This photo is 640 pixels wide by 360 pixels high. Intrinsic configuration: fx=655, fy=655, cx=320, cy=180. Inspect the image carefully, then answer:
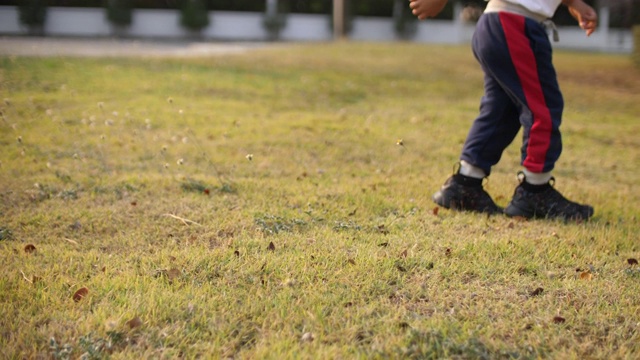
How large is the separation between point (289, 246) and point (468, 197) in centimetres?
117

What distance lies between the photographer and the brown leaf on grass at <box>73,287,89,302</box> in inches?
88.2

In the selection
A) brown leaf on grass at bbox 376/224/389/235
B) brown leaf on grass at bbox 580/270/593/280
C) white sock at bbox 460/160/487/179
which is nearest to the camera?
brown leaf on grass at bbox 580/270/593/280

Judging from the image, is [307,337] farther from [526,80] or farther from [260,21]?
[260,21]

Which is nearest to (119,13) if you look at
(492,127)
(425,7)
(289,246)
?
(425,7)

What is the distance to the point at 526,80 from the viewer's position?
3223 millimetres

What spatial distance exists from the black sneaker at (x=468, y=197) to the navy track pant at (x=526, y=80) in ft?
0.90

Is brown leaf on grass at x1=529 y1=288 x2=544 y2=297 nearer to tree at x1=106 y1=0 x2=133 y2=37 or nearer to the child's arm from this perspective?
the child's arm

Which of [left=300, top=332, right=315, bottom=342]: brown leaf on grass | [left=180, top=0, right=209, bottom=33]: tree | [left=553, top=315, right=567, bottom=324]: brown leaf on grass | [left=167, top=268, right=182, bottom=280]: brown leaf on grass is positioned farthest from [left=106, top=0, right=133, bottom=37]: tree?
[left=553, top=315, right=567, bottom=324]: brown leaf on grass

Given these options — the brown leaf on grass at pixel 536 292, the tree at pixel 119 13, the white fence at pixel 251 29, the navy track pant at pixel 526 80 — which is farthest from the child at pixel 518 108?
the tree at pixel 119 13

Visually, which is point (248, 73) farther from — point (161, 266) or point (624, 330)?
point (624, 330)

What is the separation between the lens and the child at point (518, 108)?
322 cm

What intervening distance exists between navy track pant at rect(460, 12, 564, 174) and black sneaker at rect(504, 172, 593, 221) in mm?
138

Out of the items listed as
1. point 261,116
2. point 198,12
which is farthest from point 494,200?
point 198,12

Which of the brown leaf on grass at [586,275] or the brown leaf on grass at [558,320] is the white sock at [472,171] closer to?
the brown leaf on grass at [586,275]
